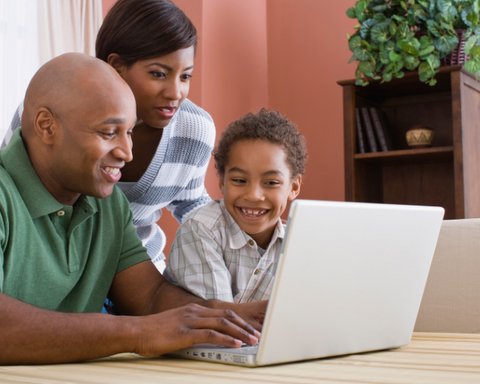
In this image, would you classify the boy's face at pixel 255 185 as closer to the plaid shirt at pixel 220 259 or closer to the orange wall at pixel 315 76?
the plaid shirt at pixel 220 259

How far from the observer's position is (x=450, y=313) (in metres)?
1.50

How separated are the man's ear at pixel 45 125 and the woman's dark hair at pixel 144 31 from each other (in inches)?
15.6

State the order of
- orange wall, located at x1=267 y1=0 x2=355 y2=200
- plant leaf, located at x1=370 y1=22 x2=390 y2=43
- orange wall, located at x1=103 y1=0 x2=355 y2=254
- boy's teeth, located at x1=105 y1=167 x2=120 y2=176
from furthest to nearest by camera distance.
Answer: orange wall, located at x1=267 y1=0 x2=355 y2=200 < orange wall, located at x1=103 y1=0 x2=355 y2=254 < plant leaf, located at x1=370 y1=22 x2=390 y2=43 < boy's teeth, located at x1=105 y1=167 x2=120 y2=176

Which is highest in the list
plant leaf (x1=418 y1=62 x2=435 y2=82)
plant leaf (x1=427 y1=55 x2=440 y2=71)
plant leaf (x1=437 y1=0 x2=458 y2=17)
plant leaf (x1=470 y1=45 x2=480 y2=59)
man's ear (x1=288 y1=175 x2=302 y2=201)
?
plant leaf (x1=437 y1=0 x2=458 y2=17)

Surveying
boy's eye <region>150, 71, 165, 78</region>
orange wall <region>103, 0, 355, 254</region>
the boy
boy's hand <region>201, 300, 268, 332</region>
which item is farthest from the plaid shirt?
orange wall <region>103, 0, 355, 254</region>

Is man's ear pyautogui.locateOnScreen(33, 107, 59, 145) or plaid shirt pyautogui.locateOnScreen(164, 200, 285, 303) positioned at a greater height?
man's ear pyautogui.locateOnScreen(33, 107, 59, 145)

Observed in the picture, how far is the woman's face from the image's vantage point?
1.39 metres

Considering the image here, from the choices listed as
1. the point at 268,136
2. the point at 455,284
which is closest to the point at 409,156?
the point at 455,284

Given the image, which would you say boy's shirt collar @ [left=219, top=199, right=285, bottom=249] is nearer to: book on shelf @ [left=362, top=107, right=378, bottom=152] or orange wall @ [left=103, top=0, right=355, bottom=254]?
book on shelf @ [left=362, top=107, right=378, bottom=152]

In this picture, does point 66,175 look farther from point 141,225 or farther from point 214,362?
point 141,225

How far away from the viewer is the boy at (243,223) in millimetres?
1334

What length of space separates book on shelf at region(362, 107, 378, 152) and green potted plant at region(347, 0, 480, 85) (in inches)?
8.4

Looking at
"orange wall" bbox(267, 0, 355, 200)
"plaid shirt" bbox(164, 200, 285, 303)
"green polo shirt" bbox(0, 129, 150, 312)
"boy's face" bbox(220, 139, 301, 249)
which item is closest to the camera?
"green polo shirt" bbox(0, 129, 150, 312)

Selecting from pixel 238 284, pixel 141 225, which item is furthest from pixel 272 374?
pixel 141 225
